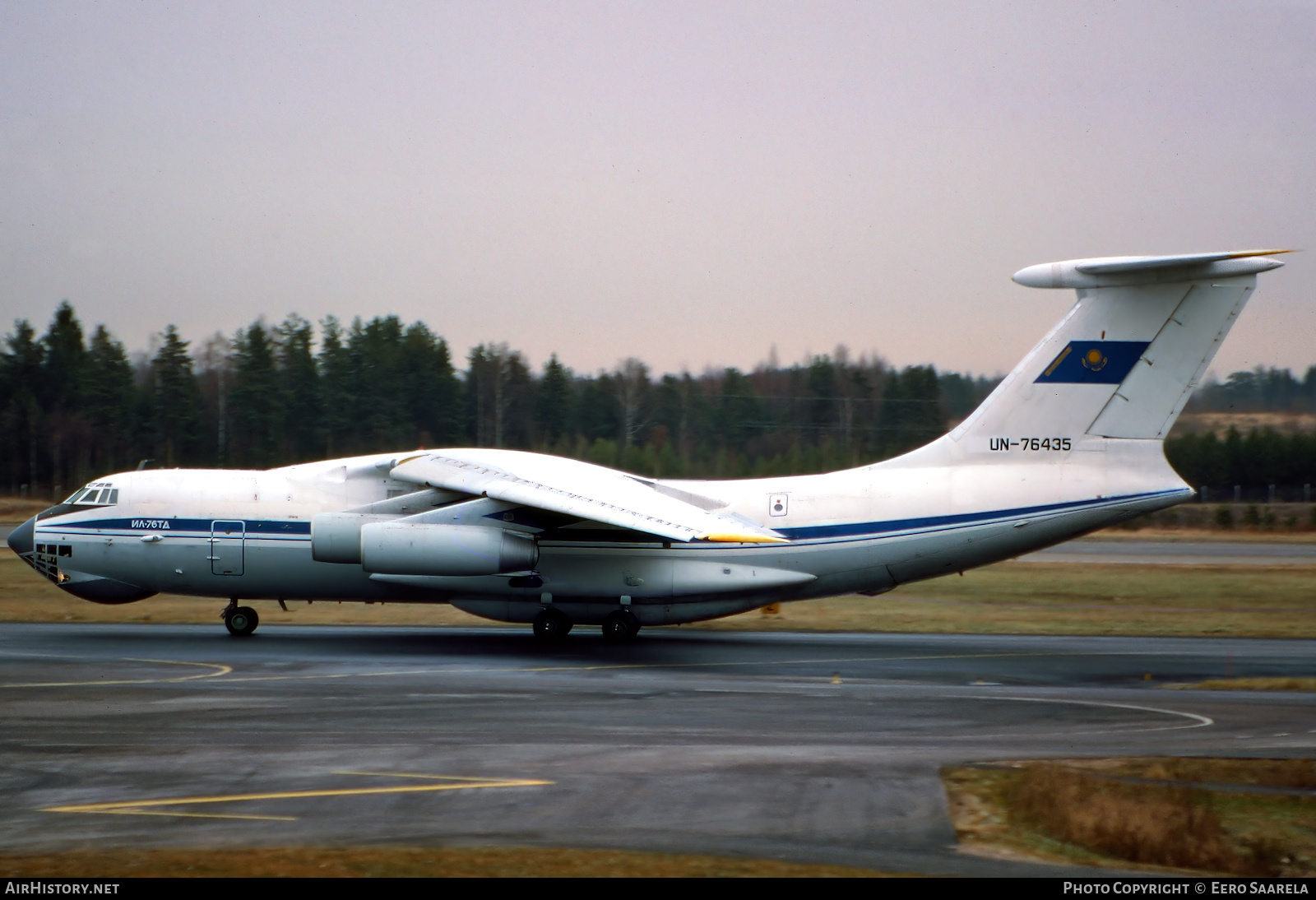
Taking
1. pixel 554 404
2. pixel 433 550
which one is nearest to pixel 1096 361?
pixel 433 550

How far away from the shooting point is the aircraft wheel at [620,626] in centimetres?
1873

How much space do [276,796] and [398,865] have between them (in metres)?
2.29

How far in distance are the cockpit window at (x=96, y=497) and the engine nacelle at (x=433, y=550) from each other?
4819 millimetres

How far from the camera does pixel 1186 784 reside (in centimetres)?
980

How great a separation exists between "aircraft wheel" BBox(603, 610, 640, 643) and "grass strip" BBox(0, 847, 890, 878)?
11068 millimetres

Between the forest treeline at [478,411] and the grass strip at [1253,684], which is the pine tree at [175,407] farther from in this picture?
the grass strip at [1253,684]

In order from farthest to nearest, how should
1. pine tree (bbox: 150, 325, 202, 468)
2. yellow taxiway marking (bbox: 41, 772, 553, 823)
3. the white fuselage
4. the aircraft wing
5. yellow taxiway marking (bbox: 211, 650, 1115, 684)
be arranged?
pine tree (bbox: 150, 325, 202, 468)
the white fuselage
the aircraft wing
yellow taxiway marking (bbox: 211, 650, 1115, 684)
yellow taxiway marking (bbox: 41, 772, 553, 823)

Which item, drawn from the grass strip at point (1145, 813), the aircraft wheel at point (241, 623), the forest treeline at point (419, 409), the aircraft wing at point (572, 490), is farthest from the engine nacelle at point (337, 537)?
the forest treeline at point (419, 409)

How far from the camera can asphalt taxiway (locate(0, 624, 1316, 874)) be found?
8273 mm

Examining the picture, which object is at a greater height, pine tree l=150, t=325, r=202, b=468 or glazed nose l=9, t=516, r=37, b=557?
pine tree l=150, t=325, r=202, b=468

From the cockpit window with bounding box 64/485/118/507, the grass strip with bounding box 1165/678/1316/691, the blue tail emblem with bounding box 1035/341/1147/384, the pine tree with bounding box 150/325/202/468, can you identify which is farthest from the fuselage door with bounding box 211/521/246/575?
the pine tree with bounding box 150/325/202/468

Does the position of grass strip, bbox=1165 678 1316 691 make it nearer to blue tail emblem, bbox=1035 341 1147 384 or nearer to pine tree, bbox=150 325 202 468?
blue tail emblem, bbox=1035 341 1147 384

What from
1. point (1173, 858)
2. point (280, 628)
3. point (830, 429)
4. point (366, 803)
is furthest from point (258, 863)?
point (830, 429)

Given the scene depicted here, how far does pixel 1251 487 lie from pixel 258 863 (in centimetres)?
3879
